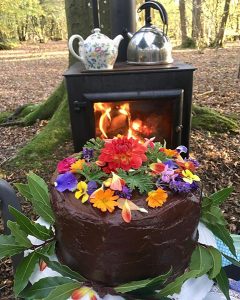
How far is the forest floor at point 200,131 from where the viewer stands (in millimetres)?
2752

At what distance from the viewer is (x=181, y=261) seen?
1.11 m

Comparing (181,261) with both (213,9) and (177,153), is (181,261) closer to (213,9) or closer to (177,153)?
(177,153)

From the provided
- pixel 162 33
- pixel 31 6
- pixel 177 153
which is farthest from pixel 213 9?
pixel 177 153

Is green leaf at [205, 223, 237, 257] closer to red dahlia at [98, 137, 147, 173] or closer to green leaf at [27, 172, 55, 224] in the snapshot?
red dahlia at [98, 137, 147, 173]

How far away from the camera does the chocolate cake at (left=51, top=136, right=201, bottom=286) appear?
3.21 ft

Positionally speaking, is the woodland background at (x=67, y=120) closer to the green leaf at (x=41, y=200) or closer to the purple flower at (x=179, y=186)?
the green leaf at (x=41, y=200)

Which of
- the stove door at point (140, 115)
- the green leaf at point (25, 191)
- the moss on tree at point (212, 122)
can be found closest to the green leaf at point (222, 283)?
the green leaf at point (25, 191)

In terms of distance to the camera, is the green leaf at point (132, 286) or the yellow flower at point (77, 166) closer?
the green leaf at point (132, 286)

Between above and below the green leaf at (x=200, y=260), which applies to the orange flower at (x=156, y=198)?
above

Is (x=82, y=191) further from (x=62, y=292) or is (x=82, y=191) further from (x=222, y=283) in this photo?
(x=222, y=283)

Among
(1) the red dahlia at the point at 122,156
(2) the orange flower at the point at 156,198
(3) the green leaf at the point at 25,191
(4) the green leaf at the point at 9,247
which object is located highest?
(1) the red dahlia at the point at 122,156

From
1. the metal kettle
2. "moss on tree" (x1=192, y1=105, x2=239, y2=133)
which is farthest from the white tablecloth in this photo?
"moss on tree" (x1=192, y1=105, x2=239, y2=133)

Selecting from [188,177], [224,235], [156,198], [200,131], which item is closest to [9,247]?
[156,198]

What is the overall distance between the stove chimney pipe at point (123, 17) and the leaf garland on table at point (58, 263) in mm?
1800
